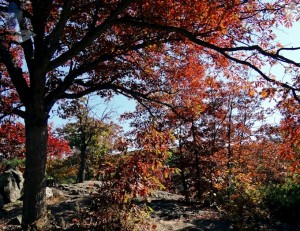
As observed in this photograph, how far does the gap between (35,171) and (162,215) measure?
457 centimetres

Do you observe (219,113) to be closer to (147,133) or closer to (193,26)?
(193,26)

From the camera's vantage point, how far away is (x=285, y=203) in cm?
950

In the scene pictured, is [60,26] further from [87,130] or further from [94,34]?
[87,130]

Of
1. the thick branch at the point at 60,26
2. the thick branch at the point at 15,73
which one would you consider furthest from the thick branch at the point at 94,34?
the thick branch at the point at 15,73

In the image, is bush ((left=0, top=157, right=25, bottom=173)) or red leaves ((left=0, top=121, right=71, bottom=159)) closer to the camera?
red leaves ((left=0, top=121, right=71, bottom=159))

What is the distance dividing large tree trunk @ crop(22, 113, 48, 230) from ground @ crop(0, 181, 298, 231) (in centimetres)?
47

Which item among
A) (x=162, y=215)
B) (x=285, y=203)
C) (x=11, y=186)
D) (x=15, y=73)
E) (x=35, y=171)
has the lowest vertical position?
(x=162, y=215)

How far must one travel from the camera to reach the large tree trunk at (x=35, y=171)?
6742mm

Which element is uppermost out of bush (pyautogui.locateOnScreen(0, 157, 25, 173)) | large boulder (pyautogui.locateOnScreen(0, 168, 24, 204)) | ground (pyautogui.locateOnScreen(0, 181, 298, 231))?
bush (pyautogui.locateOnScreen(0, 157, 25, 173))

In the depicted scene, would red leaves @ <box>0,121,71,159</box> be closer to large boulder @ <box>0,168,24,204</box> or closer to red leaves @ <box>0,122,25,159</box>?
red leaves @ <box>0,122,25,159</box>

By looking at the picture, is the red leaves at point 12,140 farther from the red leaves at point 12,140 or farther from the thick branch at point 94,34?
the thick branch at point 94,34

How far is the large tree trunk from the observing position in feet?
22.1

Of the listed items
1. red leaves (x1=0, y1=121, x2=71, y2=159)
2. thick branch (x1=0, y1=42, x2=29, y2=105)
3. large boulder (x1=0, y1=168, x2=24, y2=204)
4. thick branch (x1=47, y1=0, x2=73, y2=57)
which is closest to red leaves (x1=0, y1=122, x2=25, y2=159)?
red leaves (x1=0, y1=121, x2=71, y2=159)

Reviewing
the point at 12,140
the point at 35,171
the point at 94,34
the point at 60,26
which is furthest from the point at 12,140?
the point at 60,26
